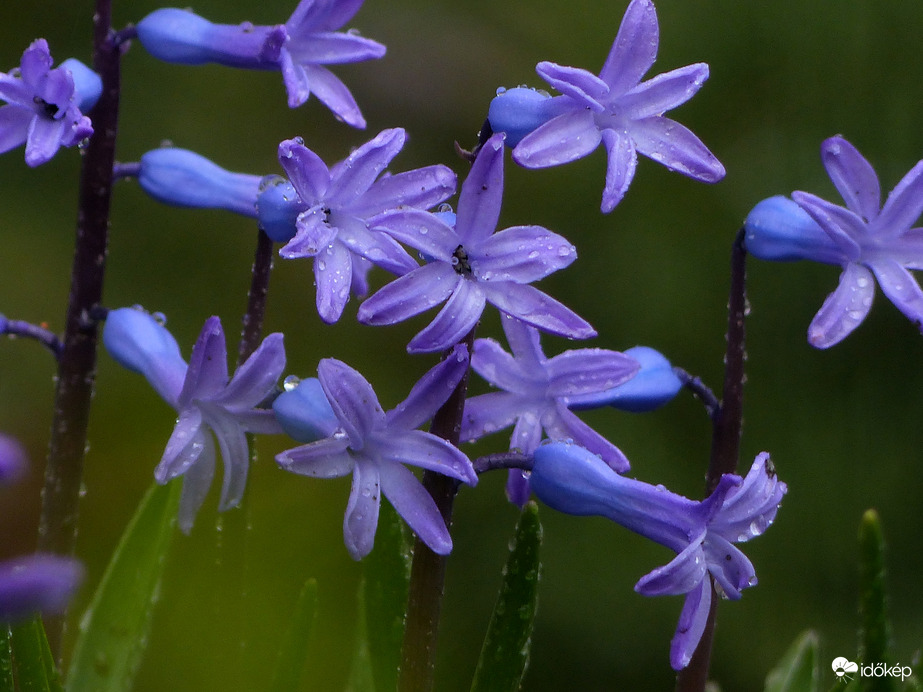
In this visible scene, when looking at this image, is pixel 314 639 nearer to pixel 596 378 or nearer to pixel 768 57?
pixel 596 378

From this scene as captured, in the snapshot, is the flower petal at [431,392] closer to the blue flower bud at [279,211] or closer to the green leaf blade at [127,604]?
the blue flower bud at [279,211]

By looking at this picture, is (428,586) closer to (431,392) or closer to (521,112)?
(431,392)

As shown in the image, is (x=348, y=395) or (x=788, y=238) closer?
(x=348, y=395)

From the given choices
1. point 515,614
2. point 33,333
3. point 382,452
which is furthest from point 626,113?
point 33,333

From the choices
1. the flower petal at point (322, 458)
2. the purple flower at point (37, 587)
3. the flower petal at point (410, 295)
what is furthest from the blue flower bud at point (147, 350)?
the purple flower at point (37, 587)

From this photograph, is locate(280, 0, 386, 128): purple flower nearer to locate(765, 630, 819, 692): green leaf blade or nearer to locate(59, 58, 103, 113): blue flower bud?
locate(59, 58, 103, 113): blue flower bud

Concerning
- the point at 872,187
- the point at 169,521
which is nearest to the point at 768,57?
the point at 872,187
